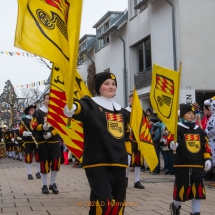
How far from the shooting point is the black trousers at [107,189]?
4.07 m

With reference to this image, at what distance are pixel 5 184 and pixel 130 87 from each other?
14470mm

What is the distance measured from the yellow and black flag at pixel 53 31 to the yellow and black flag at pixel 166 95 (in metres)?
2.08

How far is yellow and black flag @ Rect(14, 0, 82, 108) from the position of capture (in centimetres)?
363

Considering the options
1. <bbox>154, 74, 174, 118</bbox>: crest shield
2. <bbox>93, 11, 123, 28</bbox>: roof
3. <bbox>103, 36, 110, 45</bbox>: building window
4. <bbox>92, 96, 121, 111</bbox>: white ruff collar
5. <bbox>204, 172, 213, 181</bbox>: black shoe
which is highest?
<bbox>93, 11, 123, 28</bbox>: roof

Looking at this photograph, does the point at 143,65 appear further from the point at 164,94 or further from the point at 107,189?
the point at 107,189

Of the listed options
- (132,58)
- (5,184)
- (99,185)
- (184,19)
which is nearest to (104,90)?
(99,185)

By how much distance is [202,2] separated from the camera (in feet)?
57.3

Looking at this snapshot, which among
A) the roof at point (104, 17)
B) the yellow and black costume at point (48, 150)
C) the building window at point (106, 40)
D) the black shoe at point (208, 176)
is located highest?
the roof at point (104, 17)

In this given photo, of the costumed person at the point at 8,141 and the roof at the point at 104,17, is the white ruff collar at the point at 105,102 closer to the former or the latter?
the costumed person at the point at 8,141

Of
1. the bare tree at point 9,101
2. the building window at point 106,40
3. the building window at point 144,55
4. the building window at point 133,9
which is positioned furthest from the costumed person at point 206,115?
the bare tree at point 9,101

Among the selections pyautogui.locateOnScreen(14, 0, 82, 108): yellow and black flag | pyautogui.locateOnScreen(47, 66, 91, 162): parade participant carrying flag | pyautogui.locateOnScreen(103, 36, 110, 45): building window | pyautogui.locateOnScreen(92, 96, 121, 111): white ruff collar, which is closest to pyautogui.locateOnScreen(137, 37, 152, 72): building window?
pyautogui.locateOnScreen(103, 36, 110, 45): building window

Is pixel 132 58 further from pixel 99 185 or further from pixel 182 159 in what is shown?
pixel 99 185

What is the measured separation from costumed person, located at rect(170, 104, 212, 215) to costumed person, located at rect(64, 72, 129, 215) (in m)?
1.34

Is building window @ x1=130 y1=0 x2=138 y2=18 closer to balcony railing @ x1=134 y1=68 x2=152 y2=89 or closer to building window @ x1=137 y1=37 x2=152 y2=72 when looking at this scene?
building window @ x1=137 y1=37 x2=152 y2=72
